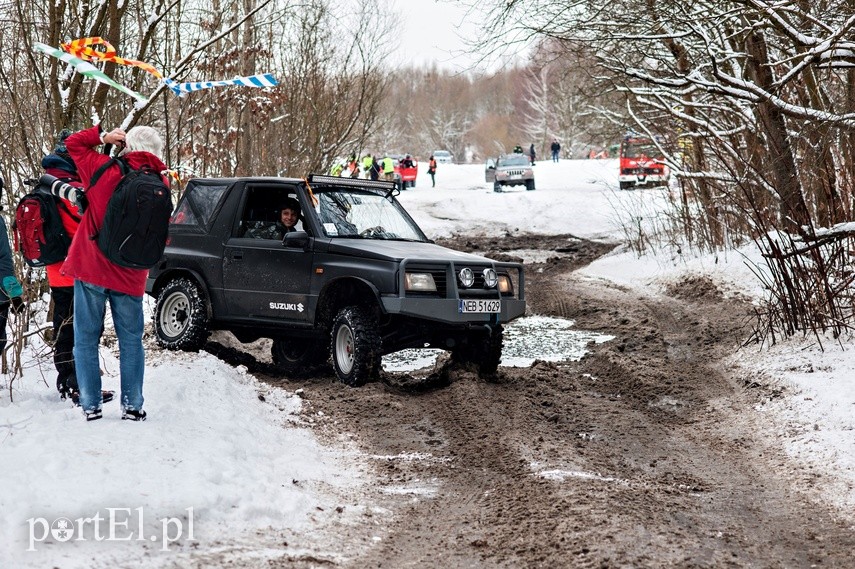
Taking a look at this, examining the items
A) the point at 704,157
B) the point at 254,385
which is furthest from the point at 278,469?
the point at 704,157

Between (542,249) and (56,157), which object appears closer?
(56,157)

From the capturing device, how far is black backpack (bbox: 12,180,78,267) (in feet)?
23.3

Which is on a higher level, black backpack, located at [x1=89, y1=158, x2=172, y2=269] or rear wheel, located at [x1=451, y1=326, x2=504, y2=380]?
black backpack, located at [x1=89, y1=158, x2=172, y2=269]

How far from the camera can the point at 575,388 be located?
9.49m

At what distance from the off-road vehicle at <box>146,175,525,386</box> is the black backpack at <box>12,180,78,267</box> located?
2717 mm

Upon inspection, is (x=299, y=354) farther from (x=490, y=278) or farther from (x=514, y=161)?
(x=514, y=161)

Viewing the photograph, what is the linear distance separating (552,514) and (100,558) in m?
2.30

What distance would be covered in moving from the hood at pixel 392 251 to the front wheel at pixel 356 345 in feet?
1.74

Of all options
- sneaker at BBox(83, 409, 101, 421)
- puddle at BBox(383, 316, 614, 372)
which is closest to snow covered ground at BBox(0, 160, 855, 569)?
sneaker at BBox(83, 409, 101, 421)

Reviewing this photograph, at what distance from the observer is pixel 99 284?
6453 millimetres

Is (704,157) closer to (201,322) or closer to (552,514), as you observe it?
(201,322)

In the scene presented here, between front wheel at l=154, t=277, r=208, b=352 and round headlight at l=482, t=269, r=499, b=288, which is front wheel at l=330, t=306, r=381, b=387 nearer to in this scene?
Answer: round headlight at l=482, t=269, r=499, b=288

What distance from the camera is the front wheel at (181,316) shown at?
10.2 meters

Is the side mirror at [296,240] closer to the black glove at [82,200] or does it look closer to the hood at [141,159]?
the hood at [141,159]
